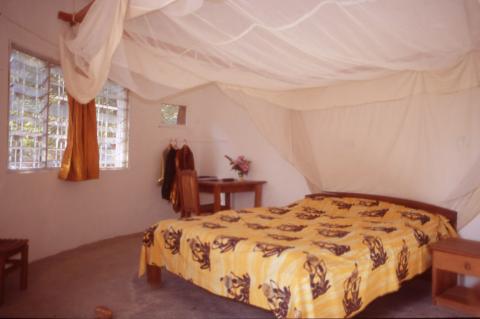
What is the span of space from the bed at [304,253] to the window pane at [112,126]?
182 centimetres

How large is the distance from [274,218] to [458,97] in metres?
1.76

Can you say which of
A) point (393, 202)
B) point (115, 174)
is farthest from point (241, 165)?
point (393, 202)

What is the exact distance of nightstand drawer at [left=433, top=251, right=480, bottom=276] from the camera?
2.44 metres

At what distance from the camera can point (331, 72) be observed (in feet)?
9.30

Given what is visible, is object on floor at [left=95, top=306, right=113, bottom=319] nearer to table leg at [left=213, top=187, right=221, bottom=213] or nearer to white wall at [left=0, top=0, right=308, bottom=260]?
white wall at [left=0, top=0, right=308, bottom=260]

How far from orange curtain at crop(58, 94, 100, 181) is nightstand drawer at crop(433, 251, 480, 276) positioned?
9.98 feet

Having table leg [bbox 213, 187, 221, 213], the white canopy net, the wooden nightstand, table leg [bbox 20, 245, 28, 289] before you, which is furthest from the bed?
table leg [bbox 213, 187, 221, 213]

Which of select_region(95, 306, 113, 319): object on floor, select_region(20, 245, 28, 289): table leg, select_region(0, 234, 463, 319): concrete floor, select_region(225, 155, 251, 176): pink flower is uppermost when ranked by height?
select_region(225, 155, 251, 176): pink flower

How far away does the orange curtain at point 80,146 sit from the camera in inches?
139

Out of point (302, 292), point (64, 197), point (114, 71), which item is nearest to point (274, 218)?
point (302, 292)

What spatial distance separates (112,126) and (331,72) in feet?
8.91

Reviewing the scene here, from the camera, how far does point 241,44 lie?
2471 mm

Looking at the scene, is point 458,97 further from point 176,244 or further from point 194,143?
point 194,143

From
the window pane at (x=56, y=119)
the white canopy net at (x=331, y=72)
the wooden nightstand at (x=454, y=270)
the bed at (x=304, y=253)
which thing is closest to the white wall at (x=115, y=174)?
the window pane at (x=56, y=119)
